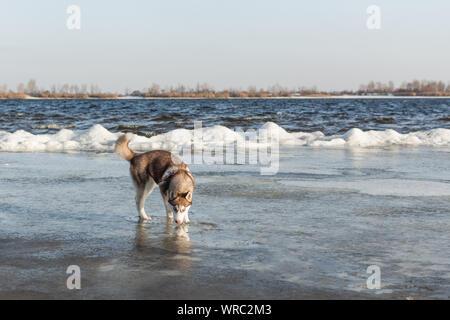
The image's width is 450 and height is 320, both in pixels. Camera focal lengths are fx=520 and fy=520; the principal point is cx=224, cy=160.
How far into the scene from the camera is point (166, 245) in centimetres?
552

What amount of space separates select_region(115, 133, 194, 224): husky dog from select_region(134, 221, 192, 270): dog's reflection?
0.21 meters

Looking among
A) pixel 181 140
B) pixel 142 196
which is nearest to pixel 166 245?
pixel 142 196

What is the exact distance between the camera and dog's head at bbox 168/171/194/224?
6177mm

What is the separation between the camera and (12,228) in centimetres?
612

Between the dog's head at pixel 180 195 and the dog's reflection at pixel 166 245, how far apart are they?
182 mm

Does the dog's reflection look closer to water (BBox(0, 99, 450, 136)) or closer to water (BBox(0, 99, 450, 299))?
water (BBox(0, 99, 450, 299))

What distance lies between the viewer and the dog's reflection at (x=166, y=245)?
16.1ft
